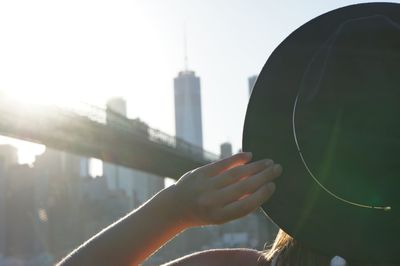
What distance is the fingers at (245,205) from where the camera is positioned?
3.77ft

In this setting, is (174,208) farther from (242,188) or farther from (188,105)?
(188,105)

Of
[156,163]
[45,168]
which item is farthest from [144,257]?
[45,168]

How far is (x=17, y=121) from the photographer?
1200 inches

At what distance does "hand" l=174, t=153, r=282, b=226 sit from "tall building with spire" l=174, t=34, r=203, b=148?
150 meters

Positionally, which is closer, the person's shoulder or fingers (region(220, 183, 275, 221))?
fingers (region(220, 183, 275, 221))

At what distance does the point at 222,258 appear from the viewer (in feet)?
4.89

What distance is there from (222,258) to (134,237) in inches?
10.6

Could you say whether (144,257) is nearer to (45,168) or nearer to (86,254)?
(86,254)

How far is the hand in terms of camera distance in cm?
115

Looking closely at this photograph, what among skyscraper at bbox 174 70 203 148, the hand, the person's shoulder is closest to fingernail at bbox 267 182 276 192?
the hand

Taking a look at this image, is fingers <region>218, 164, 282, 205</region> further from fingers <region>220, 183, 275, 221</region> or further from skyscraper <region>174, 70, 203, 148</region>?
skyscraper <region>174, 70, 203, 148</region>

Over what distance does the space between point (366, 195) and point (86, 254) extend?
57cm

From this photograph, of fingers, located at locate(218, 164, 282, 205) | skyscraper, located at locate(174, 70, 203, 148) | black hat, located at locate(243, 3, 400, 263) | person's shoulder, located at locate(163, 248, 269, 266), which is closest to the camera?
fingers, located at locate(218, 164, 282, 205)

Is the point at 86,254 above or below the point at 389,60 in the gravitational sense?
below
